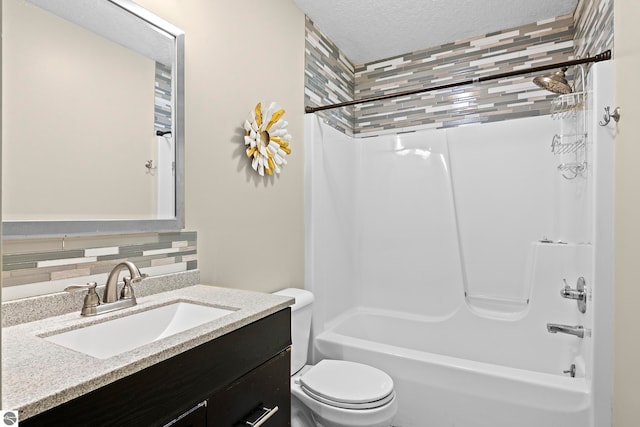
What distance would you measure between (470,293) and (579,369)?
0.83 meters

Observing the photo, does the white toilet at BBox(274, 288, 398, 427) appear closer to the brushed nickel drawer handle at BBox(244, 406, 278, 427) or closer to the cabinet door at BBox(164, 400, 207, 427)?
the brushed nickel drawer handle at BBox(244, 406, 278, 427)

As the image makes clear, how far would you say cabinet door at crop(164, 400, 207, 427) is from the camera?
2.99 ft

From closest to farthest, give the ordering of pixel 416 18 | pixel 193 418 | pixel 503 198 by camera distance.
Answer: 1. pixel 193 418
2. pixel 416 18
3. pixel 503 198

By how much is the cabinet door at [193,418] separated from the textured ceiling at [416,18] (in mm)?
2258

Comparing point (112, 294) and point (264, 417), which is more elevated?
point (112, 294)

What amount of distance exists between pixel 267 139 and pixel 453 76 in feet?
5.41

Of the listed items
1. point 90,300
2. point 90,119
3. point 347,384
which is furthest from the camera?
point 347,384

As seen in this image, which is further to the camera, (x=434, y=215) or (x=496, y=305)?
(x=434, y=215)

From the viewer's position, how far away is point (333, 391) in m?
1.74

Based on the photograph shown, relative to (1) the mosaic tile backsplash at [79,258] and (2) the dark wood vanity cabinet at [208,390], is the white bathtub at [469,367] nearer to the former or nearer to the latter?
(2) the dark wood vanity cabinet at [208,390]

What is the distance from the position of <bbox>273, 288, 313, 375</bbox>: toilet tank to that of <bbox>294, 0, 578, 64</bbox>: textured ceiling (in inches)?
70.2

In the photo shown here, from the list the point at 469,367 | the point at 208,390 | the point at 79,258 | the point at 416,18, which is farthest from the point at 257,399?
the point at 416,18

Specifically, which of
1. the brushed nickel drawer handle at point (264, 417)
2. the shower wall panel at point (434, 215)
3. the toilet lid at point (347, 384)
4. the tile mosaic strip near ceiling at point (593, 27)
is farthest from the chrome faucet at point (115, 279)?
the tile mosaic strip near ceiling at point (593, 27)

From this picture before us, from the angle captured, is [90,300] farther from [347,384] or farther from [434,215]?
[434,215]
